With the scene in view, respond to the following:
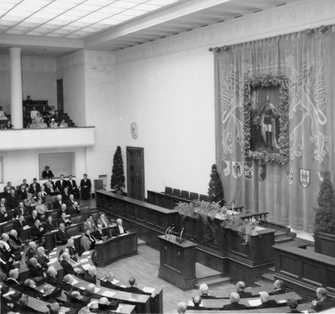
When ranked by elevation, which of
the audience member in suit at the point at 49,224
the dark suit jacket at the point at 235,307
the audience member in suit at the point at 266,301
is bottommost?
the dark suit jacket at the point at 235,307

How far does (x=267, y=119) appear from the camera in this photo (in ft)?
53.9

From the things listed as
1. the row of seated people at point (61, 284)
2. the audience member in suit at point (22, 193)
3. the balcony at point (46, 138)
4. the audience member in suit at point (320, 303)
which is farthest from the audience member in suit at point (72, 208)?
the audience member in suit at point (320, 303)

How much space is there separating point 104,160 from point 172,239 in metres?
13.1

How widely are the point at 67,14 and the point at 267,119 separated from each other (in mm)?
8194

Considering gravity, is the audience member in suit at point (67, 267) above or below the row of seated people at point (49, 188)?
below

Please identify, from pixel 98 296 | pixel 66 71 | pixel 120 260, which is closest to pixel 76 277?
pixel 98 296

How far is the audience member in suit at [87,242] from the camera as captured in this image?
49.1ft

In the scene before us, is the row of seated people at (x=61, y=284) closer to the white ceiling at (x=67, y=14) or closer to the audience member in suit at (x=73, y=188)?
the white ceiling at (x=67, y=14)

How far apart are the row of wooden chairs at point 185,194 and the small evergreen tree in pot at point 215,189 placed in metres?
0.39

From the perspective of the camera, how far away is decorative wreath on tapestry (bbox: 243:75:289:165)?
51.9 feet

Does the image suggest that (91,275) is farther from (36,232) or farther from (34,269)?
(36,232)

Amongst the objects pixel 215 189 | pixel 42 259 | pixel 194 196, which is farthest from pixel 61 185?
pixel 42 259

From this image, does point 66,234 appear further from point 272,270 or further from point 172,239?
point 272,270

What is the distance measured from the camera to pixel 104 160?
26031mm
